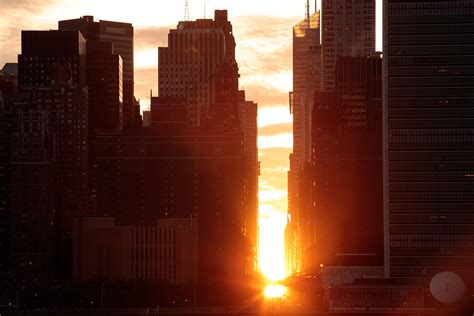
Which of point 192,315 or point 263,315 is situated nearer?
point 263,315

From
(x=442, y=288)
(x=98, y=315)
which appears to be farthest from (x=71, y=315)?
(x=442, y=288)

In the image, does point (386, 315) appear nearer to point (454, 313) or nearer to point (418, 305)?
point (418, 305)

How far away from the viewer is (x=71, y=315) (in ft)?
654

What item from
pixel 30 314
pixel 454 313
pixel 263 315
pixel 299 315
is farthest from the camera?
pixel 30 314

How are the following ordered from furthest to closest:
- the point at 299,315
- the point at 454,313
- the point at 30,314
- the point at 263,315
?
the point at 30,314 → the point at 299,315 → the point at 263,315 → the point at 454,313

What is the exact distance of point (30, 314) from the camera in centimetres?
19188

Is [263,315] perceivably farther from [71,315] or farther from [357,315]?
[71,315]

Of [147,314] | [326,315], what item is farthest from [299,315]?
[147,314]

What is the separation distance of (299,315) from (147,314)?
2262 centimetres

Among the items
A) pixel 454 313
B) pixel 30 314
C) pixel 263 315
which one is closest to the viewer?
pixel 454 313

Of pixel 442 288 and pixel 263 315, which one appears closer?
pixel 442 288

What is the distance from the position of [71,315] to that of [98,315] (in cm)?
406

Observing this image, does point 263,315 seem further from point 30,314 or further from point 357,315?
point 30,314

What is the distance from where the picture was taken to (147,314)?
7343 inches
